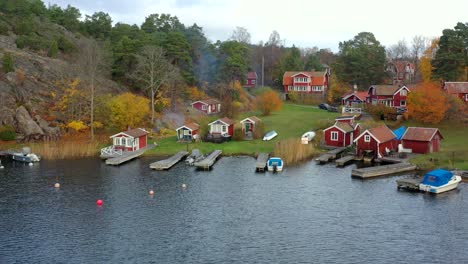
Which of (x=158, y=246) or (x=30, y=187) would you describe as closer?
(x=158, y=246)

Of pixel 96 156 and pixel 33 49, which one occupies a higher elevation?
pixel 33 49

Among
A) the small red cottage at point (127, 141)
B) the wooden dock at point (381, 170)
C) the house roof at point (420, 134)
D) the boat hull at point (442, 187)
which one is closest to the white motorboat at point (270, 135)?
the small red cottage at point (127, 141)

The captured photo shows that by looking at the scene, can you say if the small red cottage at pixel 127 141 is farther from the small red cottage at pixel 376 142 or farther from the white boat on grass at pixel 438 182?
the white boat on grass at pixel 438 182

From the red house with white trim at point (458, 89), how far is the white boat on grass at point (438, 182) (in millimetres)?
41095

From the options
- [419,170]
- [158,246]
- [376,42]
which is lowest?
[158,246]

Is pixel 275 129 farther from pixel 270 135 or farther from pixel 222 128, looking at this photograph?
pixel 222 128

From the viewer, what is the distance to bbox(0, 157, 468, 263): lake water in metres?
35.8

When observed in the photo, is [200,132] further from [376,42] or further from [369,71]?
[376,42]

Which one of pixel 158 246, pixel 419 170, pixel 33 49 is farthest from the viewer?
pixel 33 49

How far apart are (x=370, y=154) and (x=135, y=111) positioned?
1456 inches

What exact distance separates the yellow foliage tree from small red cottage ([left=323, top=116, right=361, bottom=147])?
29.7 metres

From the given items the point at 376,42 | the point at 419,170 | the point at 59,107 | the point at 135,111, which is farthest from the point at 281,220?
the point at 376,42

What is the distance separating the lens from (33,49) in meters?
96.9

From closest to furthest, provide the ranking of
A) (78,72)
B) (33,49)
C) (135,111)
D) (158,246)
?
(158,246)
(135,111)
(78,72)
(33,49)
